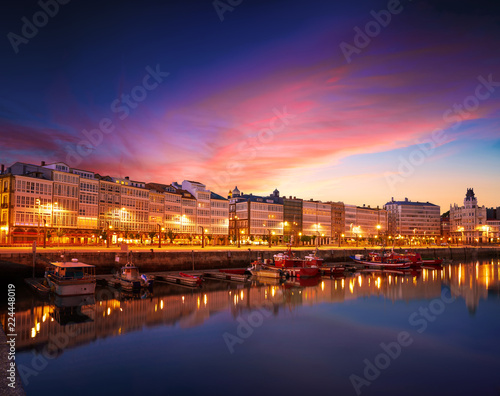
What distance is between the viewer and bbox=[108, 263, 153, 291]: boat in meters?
49.4

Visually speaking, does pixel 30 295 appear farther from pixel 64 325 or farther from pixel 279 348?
pixel 279 348

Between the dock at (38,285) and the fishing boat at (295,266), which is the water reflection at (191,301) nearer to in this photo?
the fishing boat at (295,266)

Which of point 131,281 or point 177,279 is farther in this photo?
point 177,279

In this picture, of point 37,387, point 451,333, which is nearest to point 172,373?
point 37,387

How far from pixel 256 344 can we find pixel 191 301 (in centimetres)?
1653

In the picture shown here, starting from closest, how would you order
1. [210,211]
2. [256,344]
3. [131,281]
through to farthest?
[256,344]
[131,281]
[210,211]

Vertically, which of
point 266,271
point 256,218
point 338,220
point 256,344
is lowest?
point 256,344

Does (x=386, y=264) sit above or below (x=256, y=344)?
below

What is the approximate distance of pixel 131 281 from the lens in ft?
163

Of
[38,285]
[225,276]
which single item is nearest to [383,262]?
[225,276]

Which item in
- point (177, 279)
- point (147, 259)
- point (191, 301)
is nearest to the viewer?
point (191, 301)

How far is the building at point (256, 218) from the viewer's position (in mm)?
140125

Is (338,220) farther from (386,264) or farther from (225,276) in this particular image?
(225,276)

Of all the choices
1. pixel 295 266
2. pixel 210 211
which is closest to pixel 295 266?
pixel 295 266
